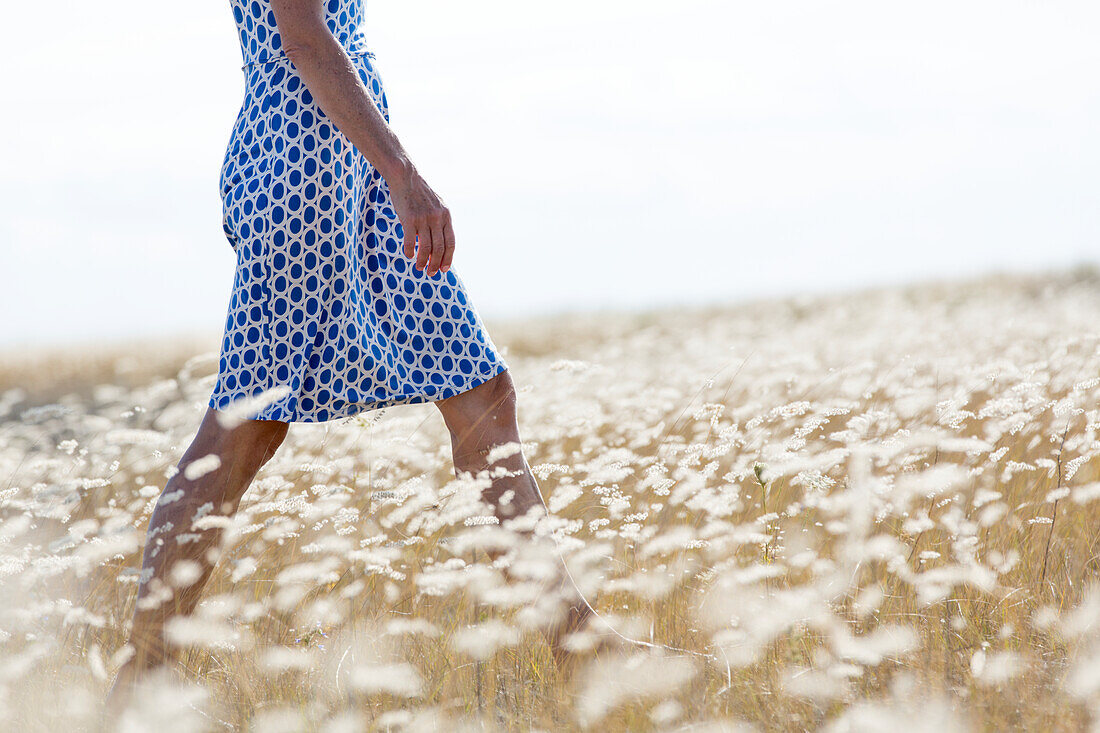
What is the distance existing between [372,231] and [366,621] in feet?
2.71

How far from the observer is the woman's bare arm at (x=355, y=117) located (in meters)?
1.73

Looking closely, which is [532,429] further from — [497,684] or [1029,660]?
[1029,660]

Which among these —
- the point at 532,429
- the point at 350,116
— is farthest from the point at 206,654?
the point at 532,429

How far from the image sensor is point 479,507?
1.96 metres

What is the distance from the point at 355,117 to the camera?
1734 mm

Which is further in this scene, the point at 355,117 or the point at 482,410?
the point at 482,410

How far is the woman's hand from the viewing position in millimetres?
1720

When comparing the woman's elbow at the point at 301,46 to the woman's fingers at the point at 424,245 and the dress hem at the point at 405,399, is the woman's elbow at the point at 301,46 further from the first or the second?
the dress hem at the point at 405,399

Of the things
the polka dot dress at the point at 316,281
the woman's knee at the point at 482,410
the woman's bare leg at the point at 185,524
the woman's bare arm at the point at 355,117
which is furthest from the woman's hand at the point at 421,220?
the woman's bare leg at the point at 185,524

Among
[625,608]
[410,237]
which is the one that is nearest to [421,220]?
[410,237]

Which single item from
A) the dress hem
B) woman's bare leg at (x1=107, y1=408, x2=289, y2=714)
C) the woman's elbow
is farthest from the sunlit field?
the woman's elbow

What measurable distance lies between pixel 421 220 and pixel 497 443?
1.56ft

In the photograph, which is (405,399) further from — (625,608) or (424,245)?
(625,608)

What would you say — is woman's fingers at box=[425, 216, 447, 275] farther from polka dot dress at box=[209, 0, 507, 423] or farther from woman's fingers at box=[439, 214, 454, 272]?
polka dot dress at box=[209, 0, 507, 423]
